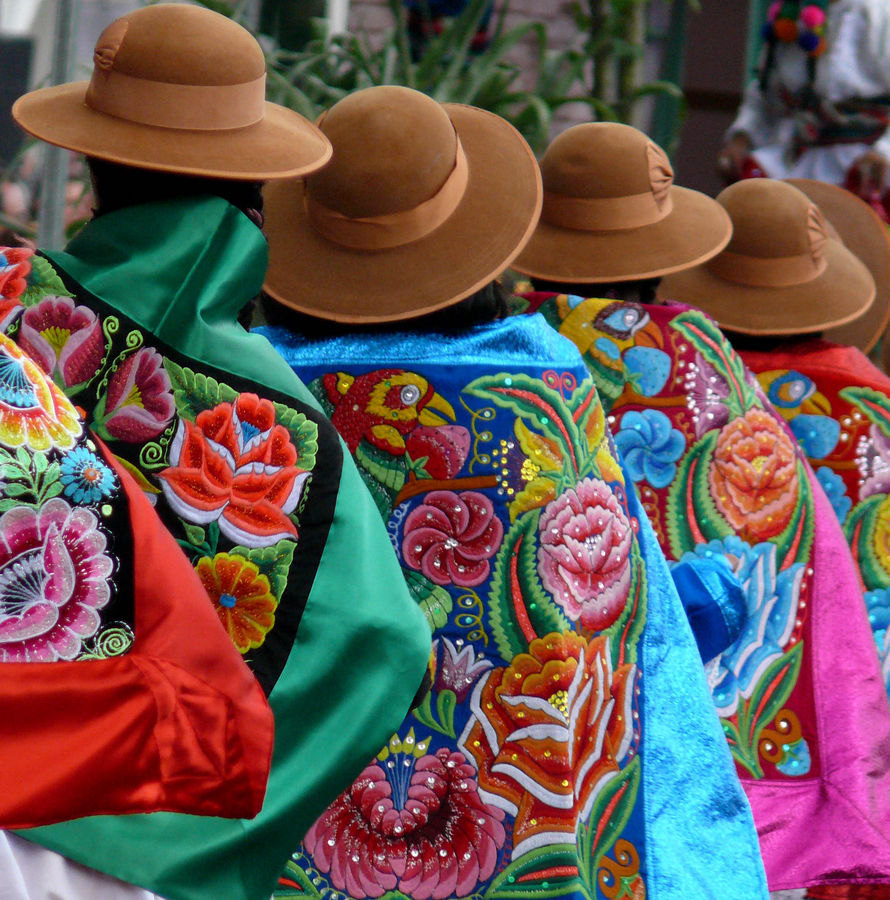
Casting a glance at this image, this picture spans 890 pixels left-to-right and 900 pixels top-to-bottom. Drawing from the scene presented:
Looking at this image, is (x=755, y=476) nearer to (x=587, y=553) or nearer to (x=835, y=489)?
(x=835, y=489)

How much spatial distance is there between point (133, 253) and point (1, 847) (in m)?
→ 0.70

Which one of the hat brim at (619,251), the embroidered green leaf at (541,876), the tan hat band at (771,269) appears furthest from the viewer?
the tan hat band at (771,269)

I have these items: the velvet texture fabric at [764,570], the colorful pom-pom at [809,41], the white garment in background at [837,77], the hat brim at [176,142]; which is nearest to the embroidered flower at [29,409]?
the hat brim at [176,142]

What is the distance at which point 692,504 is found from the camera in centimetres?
265

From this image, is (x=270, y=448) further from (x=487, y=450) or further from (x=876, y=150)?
(x=876, y=150)

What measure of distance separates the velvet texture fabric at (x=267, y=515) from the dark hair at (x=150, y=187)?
9cm

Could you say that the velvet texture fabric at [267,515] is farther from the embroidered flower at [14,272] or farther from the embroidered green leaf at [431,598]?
the embroidered green leaf at [431,598]

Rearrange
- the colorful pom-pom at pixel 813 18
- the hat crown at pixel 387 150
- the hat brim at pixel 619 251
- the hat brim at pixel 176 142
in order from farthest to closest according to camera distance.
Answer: the colorful pom-pom at pixel 813 18 < the hat brim at pixel 619 251 < the hat crown at pixel 387 150 < the hat brim at pixel 176 142

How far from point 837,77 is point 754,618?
3262mm

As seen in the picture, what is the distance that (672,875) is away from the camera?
2.08m

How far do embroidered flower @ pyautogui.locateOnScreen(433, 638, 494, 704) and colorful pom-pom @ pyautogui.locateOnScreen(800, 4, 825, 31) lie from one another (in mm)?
4095

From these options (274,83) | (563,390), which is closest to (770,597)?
(563,390)

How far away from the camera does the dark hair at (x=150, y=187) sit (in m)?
1.66

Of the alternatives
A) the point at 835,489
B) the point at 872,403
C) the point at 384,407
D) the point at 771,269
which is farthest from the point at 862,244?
the point at 384,407
